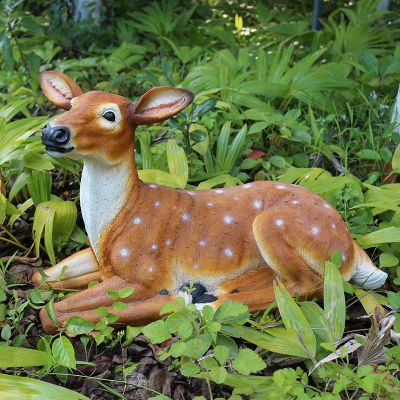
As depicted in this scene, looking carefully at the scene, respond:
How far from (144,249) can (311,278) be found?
664 mm

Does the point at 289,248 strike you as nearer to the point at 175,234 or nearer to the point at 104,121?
the point at 175,234

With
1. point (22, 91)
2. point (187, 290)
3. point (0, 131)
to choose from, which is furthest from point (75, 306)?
point (22, 91)

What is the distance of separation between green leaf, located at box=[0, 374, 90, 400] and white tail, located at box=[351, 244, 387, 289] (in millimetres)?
1224

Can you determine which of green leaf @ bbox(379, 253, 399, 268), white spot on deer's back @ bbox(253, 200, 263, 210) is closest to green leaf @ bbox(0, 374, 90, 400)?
white spot on deer's back @ bbox(253, 200, 263, 210)

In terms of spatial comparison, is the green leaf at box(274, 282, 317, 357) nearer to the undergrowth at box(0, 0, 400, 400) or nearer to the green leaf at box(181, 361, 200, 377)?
the undergrowth at box(0, 0, 400, 400)

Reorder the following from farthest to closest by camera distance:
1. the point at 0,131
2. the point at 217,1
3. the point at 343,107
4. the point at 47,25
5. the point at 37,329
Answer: the point at 217,1
the point at 47,25
the point at 343,107
the point at 0,131
the point at 37,329

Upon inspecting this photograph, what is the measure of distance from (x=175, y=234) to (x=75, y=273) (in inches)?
20.6

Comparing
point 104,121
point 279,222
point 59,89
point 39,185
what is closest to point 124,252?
point 104,121

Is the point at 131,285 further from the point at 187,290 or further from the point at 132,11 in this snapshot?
the point at 132,11

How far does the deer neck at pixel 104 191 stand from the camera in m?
2.48

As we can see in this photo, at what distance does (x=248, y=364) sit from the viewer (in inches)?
79.0

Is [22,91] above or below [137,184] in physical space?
below

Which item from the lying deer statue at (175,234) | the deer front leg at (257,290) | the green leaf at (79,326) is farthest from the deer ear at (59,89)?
the deer front leg at (257,290)

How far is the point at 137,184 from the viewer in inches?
101
